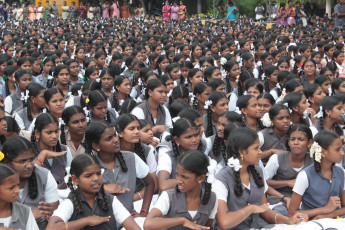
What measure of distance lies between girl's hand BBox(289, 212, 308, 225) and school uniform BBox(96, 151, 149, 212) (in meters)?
1.16

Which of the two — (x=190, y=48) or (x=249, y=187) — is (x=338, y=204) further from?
(x=190, y=48)

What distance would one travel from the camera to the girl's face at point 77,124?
15.2ft

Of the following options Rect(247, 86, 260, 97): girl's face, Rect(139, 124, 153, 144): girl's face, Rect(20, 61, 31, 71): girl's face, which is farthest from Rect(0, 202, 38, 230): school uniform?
Rect(20, 61, 31, 71): girl's face

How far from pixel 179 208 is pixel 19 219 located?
0.99 m

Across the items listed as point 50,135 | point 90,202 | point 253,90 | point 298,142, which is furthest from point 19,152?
point 253,90

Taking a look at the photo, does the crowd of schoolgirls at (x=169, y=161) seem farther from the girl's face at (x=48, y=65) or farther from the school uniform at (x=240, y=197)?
the girl's face at (x=48, y=65)

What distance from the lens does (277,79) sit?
738 centimetres

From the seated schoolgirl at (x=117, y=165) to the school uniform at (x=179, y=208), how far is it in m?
0.61

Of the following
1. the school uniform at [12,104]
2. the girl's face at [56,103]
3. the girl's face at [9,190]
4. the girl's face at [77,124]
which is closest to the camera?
the girl's face at [9,190]

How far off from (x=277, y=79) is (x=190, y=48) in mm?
3974

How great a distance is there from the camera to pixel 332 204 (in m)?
3.46

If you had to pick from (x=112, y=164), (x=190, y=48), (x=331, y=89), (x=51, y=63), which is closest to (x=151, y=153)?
(x=112, y=164)

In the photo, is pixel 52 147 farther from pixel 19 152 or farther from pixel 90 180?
pixel 90 180

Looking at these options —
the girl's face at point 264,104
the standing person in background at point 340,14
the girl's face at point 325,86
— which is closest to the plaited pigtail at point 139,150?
the girl's face at point 264,104
